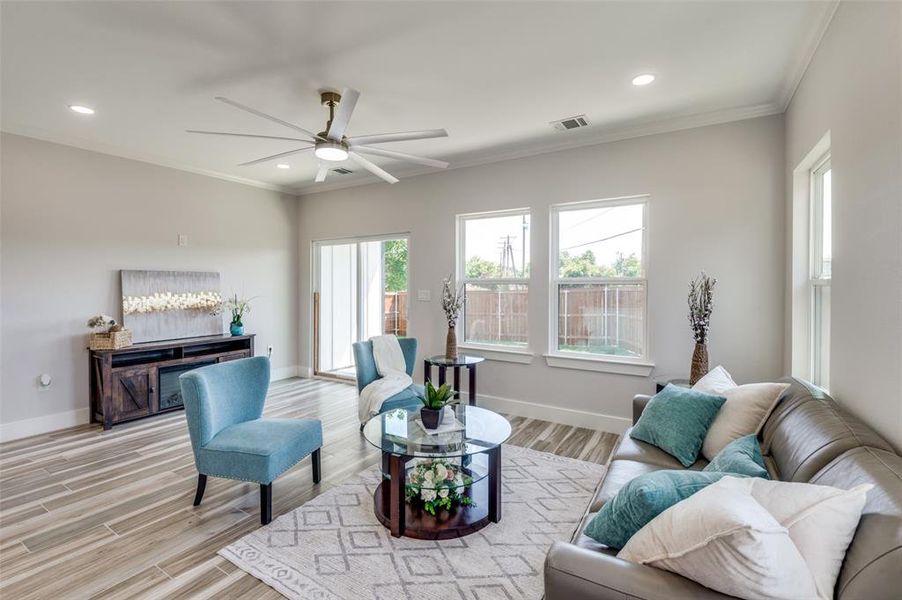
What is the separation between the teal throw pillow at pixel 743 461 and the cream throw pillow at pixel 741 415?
40 centimetres

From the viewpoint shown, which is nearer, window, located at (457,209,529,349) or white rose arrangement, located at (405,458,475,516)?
white rose arrangement, located at (405,458,475,516)

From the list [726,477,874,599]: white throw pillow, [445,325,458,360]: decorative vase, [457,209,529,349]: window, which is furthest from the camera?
[457,209,529,349]: window

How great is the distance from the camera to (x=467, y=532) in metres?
2.27

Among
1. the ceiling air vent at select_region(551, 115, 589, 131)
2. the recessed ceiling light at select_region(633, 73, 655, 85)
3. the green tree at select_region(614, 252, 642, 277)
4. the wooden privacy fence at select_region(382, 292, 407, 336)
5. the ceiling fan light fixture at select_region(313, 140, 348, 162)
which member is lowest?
the wooden privacy fence at select_region(382, 292, 407, 336)

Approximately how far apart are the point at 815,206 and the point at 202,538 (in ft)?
14.5

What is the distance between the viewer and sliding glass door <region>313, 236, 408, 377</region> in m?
5.73

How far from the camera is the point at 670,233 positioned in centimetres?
367

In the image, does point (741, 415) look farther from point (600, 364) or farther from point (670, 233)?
point (670, 233)

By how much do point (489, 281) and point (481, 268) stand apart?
20 centimetres

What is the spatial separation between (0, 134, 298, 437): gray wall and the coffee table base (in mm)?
3759

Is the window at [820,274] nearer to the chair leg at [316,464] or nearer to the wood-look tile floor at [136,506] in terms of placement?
the wood-look tile floor at [136,506]

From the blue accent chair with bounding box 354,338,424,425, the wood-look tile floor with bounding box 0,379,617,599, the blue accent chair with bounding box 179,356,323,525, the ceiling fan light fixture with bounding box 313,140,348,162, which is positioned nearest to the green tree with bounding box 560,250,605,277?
the wood-look tile floor with bounding box 0,379,617,599

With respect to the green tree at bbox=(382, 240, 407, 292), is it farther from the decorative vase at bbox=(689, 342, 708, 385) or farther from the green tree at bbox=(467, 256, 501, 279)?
the decorative vase at bbox=(689, 342, 708, 385)

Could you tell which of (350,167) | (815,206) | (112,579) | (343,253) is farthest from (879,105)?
(343,253)
